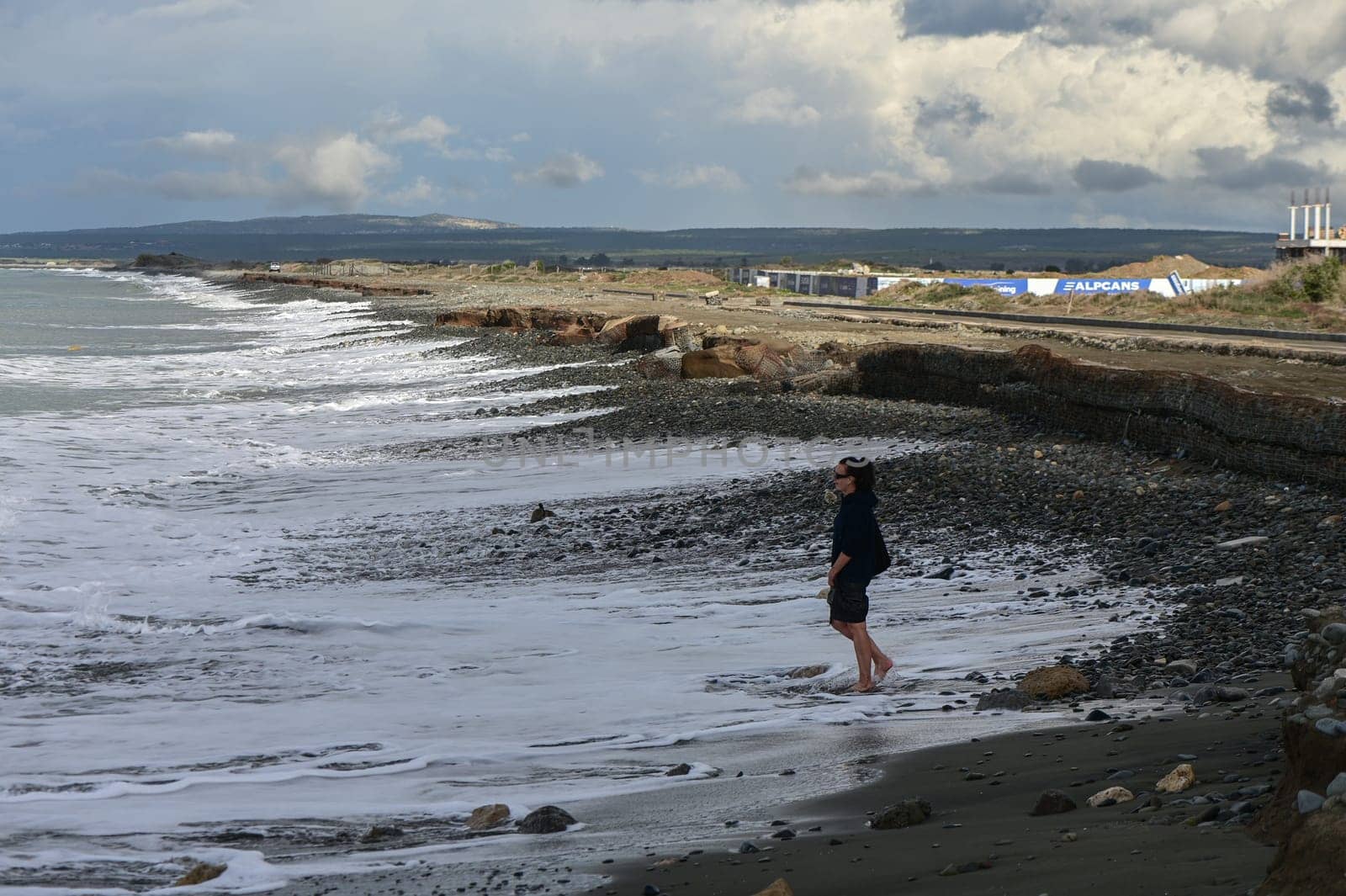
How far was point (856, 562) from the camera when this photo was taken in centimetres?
843

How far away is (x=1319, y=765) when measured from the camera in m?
4.43

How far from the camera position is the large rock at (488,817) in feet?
20.6

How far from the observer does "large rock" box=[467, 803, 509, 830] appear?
247 inches

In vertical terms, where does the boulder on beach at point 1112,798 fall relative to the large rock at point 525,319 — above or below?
below

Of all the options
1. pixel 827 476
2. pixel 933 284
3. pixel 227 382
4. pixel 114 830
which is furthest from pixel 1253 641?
pixel 933 284

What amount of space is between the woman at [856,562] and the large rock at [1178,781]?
3052 millimetres

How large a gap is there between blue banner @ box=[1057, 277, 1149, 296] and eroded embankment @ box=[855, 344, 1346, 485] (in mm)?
44759

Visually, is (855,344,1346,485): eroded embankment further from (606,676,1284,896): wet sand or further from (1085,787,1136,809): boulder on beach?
(1085,787,1136,809): boulder on beach

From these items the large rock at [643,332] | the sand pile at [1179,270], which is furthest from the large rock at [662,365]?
the sand pile at [1179,270]

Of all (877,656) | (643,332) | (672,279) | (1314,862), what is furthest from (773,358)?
(672,279)

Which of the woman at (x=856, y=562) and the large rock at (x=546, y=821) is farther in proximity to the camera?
the woman at (x=856, y=562)

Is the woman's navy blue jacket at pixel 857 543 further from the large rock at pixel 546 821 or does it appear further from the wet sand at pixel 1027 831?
the large rock at pixel 546 821

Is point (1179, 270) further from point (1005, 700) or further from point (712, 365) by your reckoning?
point (1005, 700)

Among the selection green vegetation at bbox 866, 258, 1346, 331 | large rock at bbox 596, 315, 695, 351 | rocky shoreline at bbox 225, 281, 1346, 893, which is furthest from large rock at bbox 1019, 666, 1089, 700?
large rock at bbox 596, 315, 695, 351
